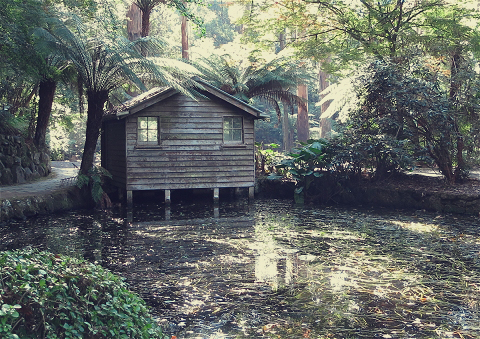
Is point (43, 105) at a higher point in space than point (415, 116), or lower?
higher

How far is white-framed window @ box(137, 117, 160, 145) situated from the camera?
14141mm

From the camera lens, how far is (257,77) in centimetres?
1769

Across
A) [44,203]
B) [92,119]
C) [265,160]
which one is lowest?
[44,203]

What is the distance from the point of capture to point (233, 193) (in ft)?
54.5

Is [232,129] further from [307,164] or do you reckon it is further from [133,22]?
[133,22]

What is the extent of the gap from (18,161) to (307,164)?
8859 millimetres

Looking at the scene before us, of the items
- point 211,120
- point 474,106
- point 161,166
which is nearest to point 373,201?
point 474,106

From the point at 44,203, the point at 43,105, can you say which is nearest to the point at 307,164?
the point at 44,203

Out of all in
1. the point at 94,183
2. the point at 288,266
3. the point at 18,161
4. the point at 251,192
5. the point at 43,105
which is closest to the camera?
the point at 288,266

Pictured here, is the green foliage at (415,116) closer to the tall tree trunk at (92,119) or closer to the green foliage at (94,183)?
the tall tree trunk at (92,119)

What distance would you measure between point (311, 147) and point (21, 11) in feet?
27.6

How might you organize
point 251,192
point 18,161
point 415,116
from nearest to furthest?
point 415,116
point 18,161
point 251,192

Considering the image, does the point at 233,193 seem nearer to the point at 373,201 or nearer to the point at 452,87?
the point at 373,201

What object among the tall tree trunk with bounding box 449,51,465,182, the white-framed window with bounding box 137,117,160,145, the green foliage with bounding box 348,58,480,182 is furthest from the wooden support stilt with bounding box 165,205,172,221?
the tall tree trunk with bounding box 449,51,465,182
